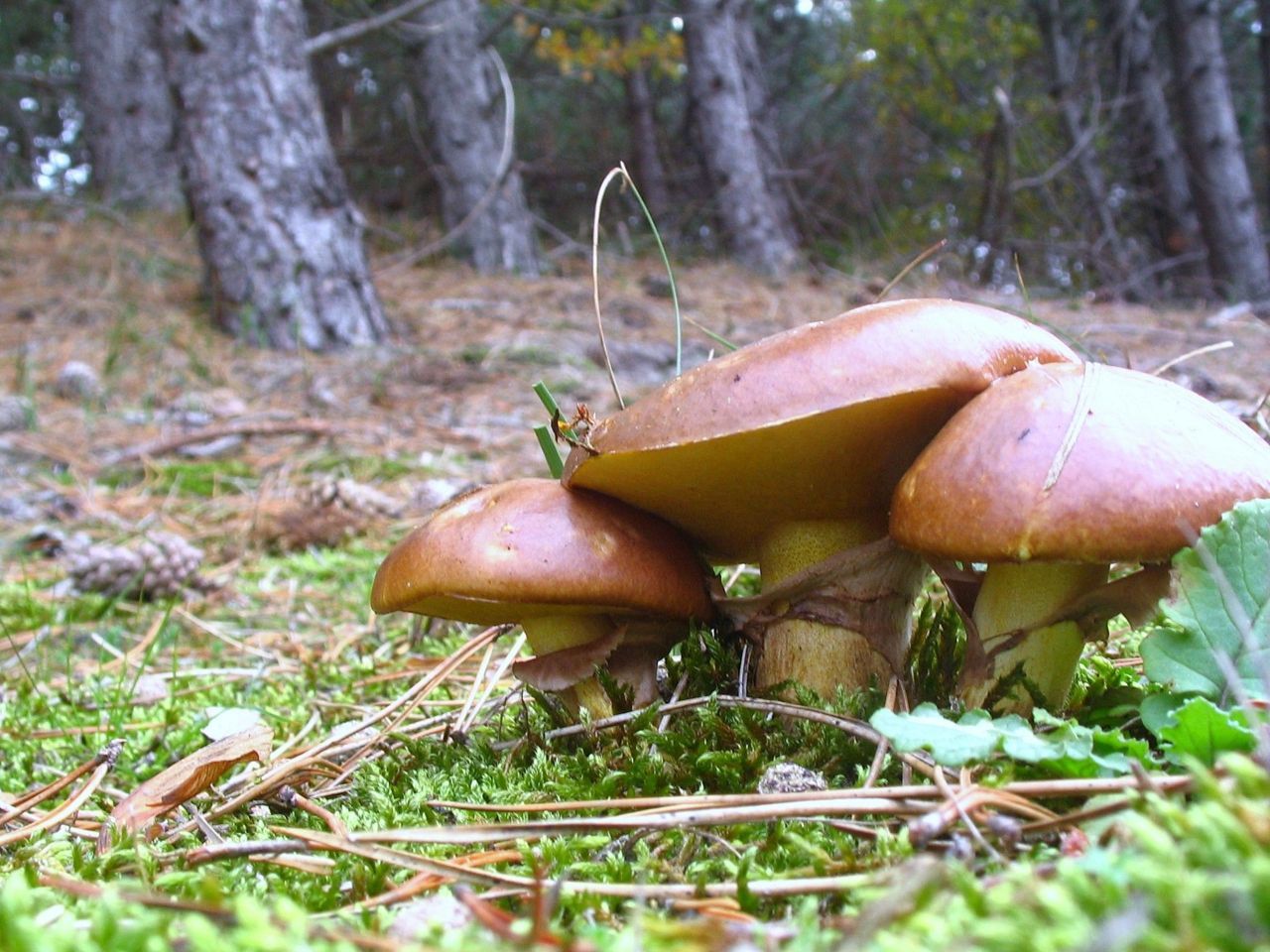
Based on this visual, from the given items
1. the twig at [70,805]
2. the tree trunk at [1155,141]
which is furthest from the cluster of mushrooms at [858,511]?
the tree trunk at [1155,141]

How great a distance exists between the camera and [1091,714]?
1393 mm

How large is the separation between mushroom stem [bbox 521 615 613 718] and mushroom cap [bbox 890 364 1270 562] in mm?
585

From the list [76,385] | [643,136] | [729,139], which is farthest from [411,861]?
[643,136]

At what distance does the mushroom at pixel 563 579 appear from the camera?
1.42 meters

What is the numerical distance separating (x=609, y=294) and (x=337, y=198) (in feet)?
8.45

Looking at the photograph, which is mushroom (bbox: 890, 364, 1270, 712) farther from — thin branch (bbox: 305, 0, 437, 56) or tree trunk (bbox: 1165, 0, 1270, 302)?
tree trunk (bbox: 1165, 0, 1270, 302)

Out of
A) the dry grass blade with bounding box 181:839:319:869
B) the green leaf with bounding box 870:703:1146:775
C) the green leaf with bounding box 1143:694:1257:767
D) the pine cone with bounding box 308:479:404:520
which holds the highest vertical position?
the green leaf with bounding box 1143:694:1257:767

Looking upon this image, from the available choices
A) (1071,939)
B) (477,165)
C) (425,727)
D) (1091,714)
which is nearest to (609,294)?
(477,165)

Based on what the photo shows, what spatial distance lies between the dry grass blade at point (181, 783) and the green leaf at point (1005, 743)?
107cm

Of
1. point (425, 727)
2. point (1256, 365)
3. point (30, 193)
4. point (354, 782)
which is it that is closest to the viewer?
point (354, 782)

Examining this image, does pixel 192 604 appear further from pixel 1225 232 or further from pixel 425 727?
pixel 1225 232

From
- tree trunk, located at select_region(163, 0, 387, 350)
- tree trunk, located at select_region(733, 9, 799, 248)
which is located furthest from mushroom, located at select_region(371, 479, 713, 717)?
tree trunk, located at select_region(733, 9, 799, 248)

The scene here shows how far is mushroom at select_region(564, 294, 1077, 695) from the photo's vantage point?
1235 mm

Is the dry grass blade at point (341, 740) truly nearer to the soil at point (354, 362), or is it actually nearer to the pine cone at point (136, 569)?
the pine cone at point (136, 569)
